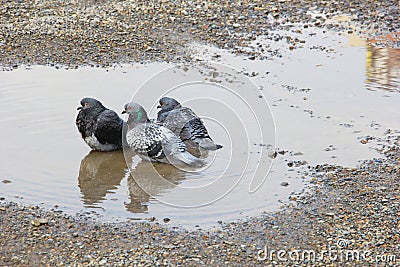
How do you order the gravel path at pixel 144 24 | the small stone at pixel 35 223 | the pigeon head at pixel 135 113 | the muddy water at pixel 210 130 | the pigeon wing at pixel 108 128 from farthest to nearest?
1. the gravel path at pixel 144 24
2. the pigeon head at pixel 135 113
3. the pigeon wing at pixel 108 128
4. the muddy water at pixel 210 130
5. the small stone at pixel 35 223

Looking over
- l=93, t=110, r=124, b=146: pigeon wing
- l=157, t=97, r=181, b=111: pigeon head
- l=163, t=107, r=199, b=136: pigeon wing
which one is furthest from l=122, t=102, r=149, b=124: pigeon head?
l=157, t=97, r=181, b=111: pigeon head

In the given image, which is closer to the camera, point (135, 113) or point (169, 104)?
point (135, 113)

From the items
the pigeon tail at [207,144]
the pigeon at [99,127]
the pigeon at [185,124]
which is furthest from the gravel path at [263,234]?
the pigeon at [99,127]

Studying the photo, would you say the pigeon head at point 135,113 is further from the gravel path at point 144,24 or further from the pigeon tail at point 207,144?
the gravel path at point 144,24

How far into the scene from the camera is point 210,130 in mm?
7688

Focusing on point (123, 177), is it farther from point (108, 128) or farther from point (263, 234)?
point (263, 234)

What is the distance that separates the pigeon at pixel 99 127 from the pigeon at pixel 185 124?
559 mm

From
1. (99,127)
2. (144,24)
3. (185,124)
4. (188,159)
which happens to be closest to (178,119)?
(185,124)

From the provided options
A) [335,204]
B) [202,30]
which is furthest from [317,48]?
[335,204]

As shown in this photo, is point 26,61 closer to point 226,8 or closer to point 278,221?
point 226,8

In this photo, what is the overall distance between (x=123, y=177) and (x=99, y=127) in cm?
73

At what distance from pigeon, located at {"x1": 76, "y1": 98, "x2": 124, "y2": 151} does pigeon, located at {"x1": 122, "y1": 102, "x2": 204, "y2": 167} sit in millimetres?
176

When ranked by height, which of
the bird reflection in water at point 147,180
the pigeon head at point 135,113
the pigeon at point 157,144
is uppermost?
the pigeon head at point 135,113

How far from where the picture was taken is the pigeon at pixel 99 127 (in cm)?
716
